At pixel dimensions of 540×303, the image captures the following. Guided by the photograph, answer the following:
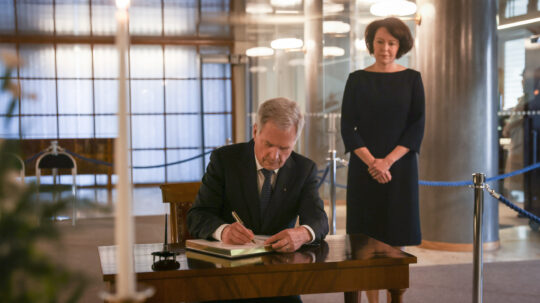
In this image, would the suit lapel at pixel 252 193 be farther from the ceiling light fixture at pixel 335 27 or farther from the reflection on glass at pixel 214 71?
the reflection on glass at pixel 214 71

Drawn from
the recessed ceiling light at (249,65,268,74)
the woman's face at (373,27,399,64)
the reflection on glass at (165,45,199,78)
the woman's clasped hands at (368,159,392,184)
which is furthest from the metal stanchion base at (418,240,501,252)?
the reflection on glass at (165,45,199,78)

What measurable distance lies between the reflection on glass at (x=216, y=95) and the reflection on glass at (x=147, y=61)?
121 centimetres

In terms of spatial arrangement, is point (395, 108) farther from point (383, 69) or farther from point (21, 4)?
point (21, 4)

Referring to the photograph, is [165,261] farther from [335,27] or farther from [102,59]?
[102,59]

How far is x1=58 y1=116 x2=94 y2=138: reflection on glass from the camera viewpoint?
47.4 feet

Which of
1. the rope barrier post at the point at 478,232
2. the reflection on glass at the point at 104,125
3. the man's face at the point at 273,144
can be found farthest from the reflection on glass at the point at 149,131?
the man's face at the point at 273,144

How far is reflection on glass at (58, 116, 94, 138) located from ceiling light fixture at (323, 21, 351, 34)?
7.87m

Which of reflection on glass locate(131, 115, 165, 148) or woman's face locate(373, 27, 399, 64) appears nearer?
woman's face locate(373, 27, 399, 64)

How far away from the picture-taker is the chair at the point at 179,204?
9.20ft

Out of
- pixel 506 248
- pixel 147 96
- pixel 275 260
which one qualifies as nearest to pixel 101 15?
pixel 147 96

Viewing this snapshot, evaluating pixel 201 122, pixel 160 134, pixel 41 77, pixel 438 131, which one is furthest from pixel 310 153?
pixel 41 77

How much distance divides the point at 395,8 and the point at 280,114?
16.5 ft

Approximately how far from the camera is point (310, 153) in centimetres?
930

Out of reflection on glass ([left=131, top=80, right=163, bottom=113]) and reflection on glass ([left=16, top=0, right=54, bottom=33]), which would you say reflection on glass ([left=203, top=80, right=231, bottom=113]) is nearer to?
reflection on glass ([left=131, top=80, right=163, bottom=113])
